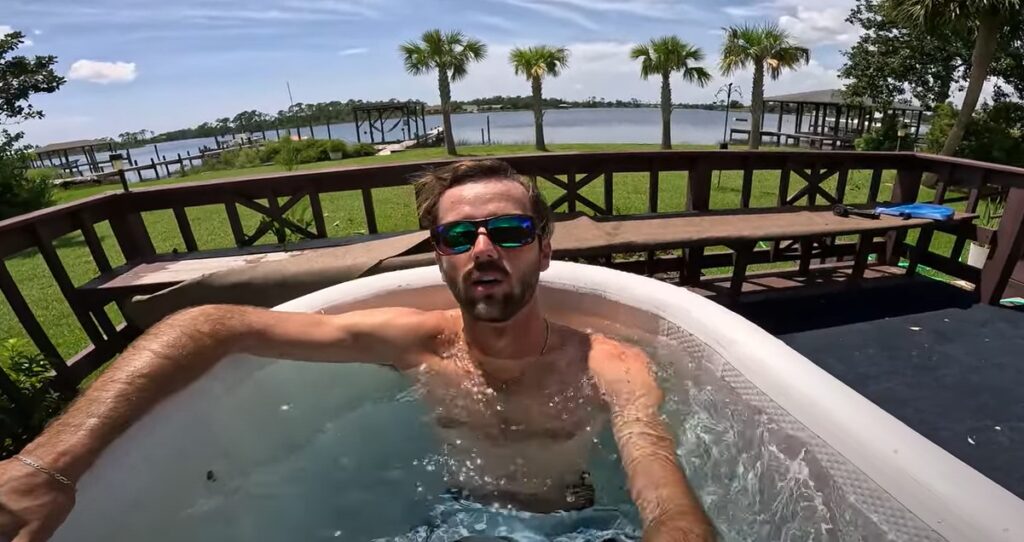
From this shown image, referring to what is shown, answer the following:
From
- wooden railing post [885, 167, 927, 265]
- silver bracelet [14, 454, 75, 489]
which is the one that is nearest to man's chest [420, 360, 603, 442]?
silver bracelet [14, 454, 75, 489]

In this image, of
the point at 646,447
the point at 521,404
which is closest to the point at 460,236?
the point at 521,404

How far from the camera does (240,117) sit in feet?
274

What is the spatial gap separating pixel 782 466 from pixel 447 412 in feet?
3.68

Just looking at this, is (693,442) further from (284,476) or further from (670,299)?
(284,476)

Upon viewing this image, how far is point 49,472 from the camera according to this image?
1.16m

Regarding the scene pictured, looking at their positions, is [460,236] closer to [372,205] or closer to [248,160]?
[372,205]

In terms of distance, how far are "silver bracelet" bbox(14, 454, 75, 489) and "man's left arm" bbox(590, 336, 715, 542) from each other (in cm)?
129

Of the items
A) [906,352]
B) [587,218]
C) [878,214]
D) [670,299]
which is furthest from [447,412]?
[878,214]

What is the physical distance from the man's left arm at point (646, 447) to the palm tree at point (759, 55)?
1850 centimetres

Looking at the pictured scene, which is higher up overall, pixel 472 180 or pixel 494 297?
pixel 472 180

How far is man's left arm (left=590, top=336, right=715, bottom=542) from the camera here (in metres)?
1.13

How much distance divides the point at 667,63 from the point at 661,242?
18.8m

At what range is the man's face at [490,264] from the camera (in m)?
1.61

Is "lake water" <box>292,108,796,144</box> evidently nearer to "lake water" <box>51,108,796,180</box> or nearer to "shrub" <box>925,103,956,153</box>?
"lake water" <box>51,108,796,180</box>
